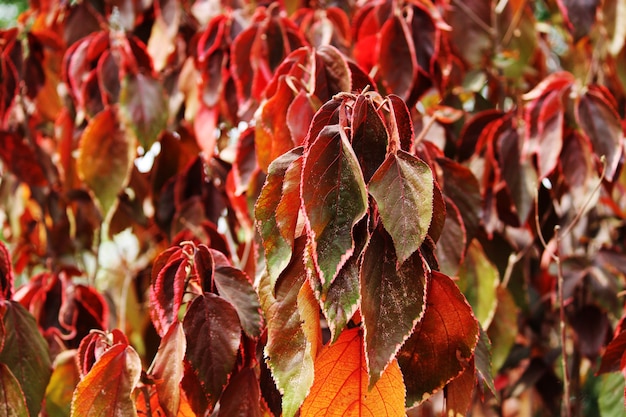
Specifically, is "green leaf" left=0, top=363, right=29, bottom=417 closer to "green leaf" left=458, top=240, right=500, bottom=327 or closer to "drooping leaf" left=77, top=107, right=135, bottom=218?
"drooping leaf" left=77, top=107, right=135, bottom=218

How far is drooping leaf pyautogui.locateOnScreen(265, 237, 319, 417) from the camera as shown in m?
0.70

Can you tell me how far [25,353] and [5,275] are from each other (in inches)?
3.7

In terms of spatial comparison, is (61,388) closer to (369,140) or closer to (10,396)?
(10,396)

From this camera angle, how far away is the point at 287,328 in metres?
0.72

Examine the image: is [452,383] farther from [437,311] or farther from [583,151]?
[583,151]

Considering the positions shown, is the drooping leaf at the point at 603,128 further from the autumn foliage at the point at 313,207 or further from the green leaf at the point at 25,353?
the green leaf at the point at 25,353

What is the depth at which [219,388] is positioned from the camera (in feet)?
2.53

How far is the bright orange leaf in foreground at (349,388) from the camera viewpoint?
2.24 ft

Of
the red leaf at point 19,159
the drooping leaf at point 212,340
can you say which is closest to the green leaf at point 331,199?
the drooping leaf at point 212,340

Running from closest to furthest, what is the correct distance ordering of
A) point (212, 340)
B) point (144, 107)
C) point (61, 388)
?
point (212, 340), point (61, 388), point (144, 107)

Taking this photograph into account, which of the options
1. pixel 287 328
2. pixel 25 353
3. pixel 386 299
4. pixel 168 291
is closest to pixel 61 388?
pixel 25 353

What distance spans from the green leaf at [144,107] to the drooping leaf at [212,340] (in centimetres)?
60

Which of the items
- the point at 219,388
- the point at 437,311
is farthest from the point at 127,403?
the point at 437,311

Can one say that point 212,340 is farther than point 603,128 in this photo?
No
